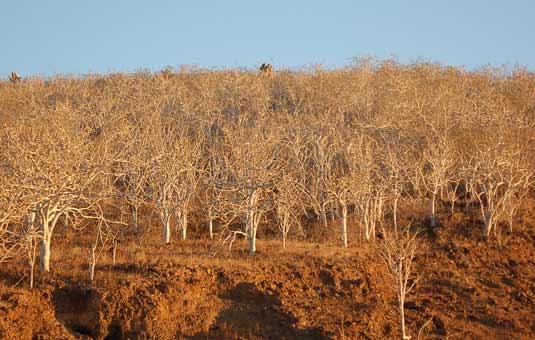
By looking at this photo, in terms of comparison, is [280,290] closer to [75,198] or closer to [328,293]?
[328,293]

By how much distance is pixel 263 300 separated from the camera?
1595 cm

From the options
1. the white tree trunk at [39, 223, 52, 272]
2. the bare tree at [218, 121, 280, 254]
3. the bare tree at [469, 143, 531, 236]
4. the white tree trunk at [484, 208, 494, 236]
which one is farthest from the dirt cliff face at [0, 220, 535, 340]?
the bare tree at [469, 143, 531, 236]

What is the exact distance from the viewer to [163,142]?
22875 millimetres

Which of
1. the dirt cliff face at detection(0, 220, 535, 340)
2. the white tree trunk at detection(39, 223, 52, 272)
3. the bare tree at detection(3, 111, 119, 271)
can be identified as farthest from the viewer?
the white tree trunk at detection(39, 223, 52, 272)

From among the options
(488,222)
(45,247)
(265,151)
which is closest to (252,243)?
(265,151)

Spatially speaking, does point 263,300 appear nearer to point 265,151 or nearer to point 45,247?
point 45,247

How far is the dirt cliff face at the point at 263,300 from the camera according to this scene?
1467cm

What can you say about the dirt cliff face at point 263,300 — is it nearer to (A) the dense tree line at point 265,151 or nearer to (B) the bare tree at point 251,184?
(B) the bare tree at point 251,184

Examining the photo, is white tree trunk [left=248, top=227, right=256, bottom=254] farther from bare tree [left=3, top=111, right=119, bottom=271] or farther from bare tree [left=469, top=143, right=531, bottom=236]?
bare tree [left=469, top=143, right=531, bottom=236]

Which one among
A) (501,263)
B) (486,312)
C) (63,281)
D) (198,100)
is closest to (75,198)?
(63,281)

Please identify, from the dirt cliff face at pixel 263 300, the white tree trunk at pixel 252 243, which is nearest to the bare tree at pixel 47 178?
the dirt cliff face at pixel 263 300

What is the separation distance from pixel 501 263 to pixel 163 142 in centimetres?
1225

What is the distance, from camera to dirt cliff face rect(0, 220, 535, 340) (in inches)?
578

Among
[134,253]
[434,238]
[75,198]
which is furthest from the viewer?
[434,238]
